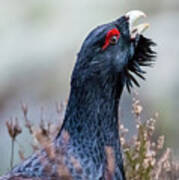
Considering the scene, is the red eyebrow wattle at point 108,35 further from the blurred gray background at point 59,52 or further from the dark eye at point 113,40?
the blurred gray background at point 59,52

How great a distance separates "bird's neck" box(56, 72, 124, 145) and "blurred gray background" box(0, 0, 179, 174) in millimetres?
3378

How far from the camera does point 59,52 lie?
34.6 feet

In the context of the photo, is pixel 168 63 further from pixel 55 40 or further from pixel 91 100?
pixel 91 100

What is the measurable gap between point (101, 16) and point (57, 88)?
1259 mm

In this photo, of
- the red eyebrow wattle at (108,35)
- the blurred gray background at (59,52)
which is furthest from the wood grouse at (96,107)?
the blurred gray background at (59,52)

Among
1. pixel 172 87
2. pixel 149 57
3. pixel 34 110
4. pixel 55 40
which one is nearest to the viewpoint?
pixel 149 57

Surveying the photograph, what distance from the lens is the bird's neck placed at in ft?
17.7

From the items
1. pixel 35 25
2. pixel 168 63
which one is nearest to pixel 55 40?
pixel 35 25

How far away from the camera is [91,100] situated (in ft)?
17.9

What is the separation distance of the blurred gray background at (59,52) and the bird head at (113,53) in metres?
3.10

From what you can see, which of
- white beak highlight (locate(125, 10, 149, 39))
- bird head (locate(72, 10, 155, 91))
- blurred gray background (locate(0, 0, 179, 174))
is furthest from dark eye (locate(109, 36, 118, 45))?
blurred gray background (locate(0, 0, 179, 174))

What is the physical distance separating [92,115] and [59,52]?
16.9ft

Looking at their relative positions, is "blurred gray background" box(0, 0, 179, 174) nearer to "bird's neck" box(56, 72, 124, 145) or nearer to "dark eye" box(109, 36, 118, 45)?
"dark eye" box(109, 36, 118, 45)

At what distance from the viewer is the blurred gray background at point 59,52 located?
9.55 metres
